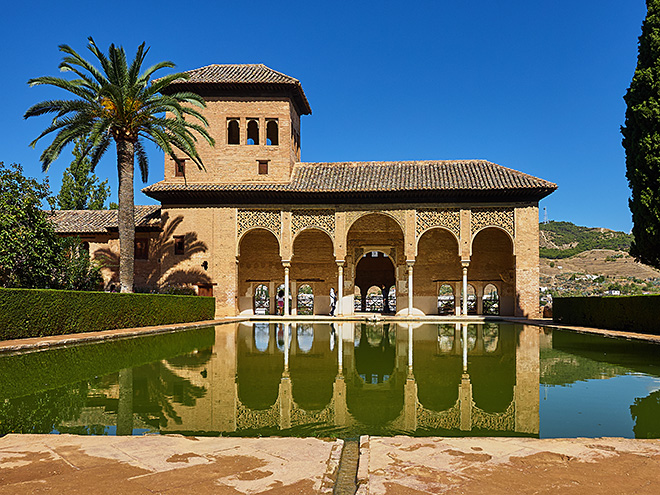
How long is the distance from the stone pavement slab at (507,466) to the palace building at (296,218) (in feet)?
63.9

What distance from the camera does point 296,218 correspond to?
2452 cm

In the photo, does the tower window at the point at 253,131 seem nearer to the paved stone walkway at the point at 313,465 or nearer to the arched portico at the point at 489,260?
the arched portico at the point at 489,260

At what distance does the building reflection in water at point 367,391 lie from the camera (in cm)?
475

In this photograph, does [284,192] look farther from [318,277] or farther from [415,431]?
[415,431]

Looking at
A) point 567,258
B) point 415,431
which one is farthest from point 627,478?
point 567,258

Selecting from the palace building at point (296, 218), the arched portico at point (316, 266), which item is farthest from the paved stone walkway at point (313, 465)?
the arched portico at point (316, 266)

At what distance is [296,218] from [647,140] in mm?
14042

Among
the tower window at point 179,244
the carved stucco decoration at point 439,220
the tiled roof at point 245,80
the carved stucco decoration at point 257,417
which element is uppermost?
the tiled roof at point 245,80

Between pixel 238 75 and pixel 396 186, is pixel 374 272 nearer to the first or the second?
pixel 396 186

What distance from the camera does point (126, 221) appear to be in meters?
18.5

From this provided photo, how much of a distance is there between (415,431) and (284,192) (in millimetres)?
20102

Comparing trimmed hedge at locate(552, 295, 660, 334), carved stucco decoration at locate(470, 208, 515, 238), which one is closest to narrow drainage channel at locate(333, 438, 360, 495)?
trimmed hedge at locate(552, 295, 660, 334)

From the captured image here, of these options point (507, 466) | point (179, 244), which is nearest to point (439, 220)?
point (179, 244)

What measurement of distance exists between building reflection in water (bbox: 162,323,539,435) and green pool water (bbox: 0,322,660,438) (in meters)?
0.02
